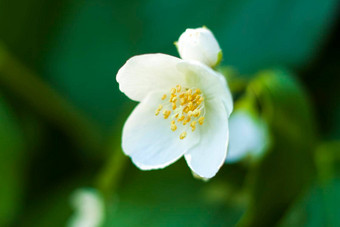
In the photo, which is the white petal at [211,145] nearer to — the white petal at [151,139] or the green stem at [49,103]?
the white petal at [151,139]

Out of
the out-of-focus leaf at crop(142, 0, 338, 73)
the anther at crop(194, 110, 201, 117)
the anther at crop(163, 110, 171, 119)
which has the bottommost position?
the anther at crop(163, 110, 171, 119)

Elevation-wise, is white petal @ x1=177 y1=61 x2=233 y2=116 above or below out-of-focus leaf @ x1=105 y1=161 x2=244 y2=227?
above

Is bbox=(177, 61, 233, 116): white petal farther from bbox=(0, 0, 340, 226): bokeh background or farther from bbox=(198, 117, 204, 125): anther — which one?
bbox=(0, 0, 340, 226): bokeh background

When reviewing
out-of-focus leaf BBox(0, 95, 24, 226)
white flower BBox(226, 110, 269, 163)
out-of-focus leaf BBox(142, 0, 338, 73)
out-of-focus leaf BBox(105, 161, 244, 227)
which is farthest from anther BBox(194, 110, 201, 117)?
out-of-focus leaf BBox(0, 95, 24, 226)

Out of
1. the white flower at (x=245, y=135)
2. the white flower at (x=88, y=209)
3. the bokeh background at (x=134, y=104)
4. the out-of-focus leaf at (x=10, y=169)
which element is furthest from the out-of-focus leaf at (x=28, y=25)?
the white flower at (x=245, y=135)

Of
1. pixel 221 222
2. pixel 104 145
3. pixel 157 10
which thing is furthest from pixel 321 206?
pixel 157 10

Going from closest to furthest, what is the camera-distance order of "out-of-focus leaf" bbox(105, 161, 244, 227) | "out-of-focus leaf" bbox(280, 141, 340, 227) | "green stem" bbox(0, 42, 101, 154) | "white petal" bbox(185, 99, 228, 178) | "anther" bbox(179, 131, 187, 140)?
"white petal" bbox(185, 99, 228, 178) < "anther" bbox(179, 131, 187, 140) < "out-of-focus leaf" bbox(280, 141, 340, 227) < "out-of-focus leaf" bbox(105, 161, 244, 227) < "green stem" bbox(0, 42, 101, 154)
